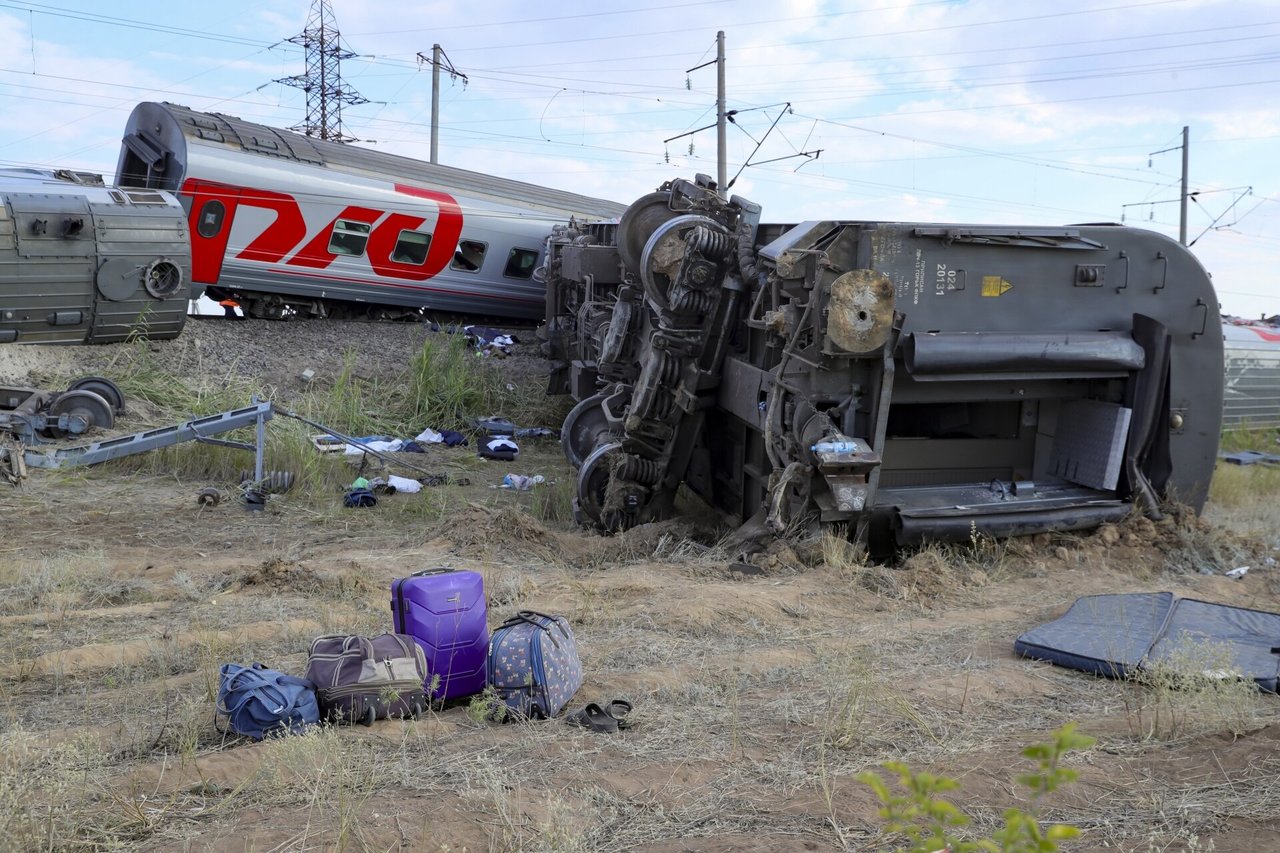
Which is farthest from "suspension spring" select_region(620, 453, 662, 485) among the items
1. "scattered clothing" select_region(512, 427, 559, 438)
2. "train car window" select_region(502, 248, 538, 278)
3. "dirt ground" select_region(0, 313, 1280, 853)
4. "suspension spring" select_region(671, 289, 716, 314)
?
"train car window" select_region(502, 248, 538, 278)

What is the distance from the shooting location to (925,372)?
295 inches

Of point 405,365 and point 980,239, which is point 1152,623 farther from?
point 405,365

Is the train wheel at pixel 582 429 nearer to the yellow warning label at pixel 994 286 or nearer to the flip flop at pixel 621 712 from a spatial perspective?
the yellow warning label at pixel 994 286

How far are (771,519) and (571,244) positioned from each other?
9069 mm

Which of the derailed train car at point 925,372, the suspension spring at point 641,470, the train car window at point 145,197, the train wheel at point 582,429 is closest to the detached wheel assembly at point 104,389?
the train car window at point 145,197

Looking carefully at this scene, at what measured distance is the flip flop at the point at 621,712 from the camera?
4.49m

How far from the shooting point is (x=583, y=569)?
8047 mm

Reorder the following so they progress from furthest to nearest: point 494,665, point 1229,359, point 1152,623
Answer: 1. point 1229,359
2. point 1152,623
3. point 494,665

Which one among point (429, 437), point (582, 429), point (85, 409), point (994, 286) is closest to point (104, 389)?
point (85, 409)

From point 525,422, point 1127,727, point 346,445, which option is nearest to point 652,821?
point 1127,727

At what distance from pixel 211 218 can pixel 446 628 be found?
42.4 feet

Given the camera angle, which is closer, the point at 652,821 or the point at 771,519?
the point at 652,821

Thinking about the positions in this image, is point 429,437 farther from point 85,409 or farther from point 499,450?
point 85,409

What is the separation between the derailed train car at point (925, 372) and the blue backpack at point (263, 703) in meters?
3.88
